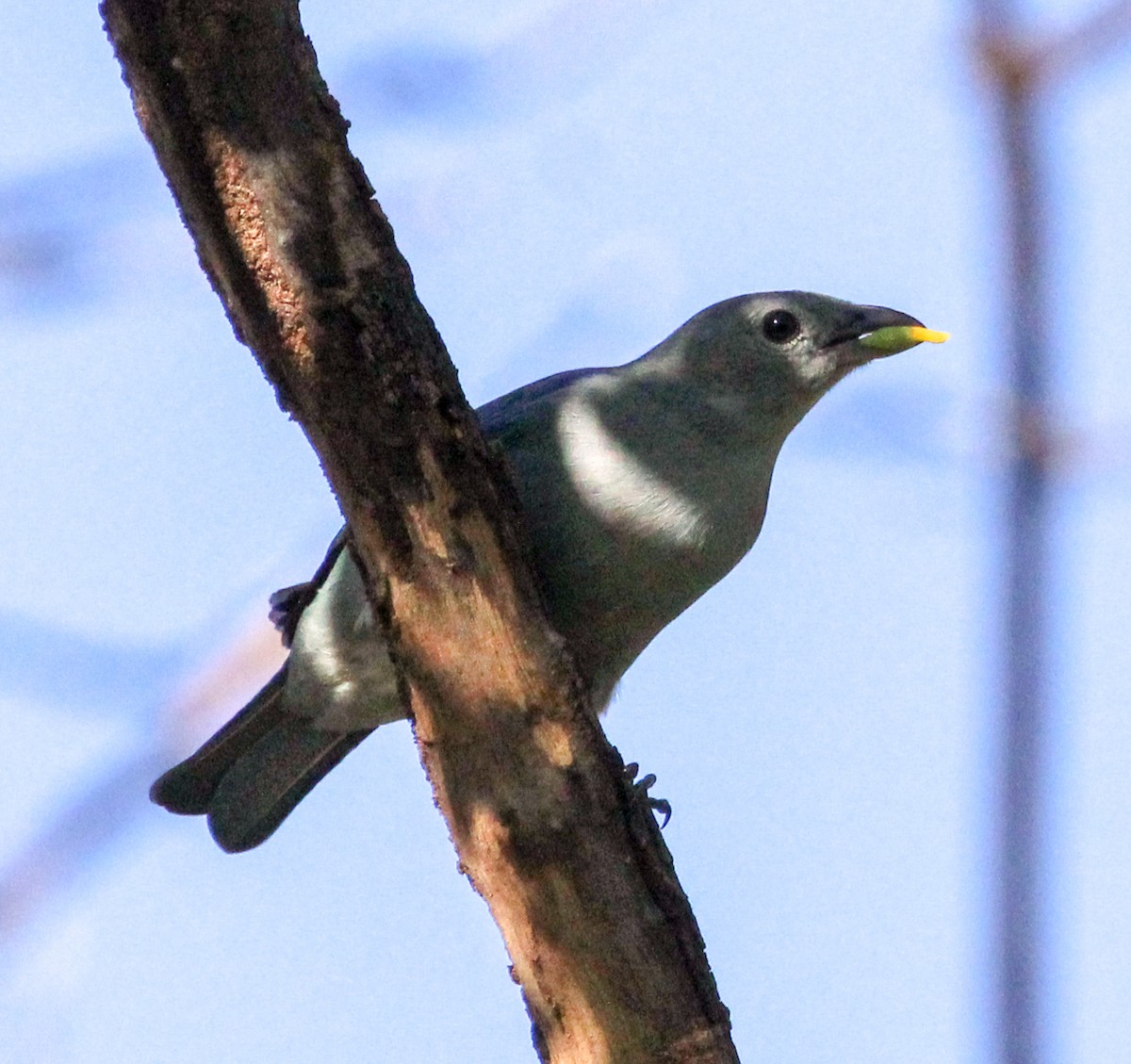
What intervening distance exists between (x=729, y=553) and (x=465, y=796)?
145cm

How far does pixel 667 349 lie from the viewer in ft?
17.9

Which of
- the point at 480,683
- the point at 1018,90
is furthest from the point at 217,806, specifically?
the point at 1018,90

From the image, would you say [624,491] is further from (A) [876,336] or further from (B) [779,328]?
(A) [876,336]

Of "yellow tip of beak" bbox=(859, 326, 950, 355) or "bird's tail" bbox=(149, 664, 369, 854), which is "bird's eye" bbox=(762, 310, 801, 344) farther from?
"bird's tail" bbox=(149, 664, 369, 854)

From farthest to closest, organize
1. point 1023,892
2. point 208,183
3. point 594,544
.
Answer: point 594,544
point 208,183
point 1023,892

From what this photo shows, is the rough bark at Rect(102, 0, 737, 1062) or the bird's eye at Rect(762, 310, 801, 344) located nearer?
the rough bark at Rect(102, 0, 737, 1062)

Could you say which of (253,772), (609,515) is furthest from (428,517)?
(253,772)

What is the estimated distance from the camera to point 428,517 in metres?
3.69

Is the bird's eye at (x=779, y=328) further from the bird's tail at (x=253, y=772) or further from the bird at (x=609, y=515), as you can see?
the bird's tail at (x=253, y=772)

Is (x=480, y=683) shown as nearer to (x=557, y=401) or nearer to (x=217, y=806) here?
(x=557, y=401)

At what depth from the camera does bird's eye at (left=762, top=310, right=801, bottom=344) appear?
17.9ft

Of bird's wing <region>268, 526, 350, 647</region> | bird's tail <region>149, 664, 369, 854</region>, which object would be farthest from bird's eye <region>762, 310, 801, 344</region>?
bird's tail <region>149, 664, 369, 854</region>

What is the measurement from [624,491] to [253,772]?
1.83 meters

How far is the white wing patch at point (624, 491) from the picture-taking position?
4.66m
